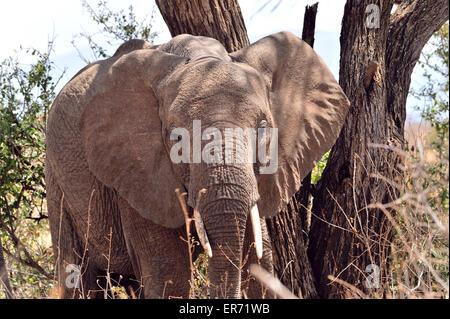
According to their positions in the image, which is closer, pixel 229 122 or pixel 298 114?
pixel 229 122

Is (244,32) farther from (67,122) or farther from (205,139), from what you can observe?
(205,139)

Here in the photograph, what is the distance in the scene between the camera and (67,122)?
491 cm

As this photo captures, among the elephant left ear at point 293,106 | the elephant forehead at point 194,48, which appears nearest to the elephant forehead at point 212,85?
the elephant forehead at point 194,48

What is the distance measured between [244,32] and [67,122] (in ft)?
5.63

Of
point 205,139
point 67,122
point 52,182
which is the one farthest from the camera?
point 52,182

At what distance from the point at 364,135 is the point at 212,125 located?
2085mm

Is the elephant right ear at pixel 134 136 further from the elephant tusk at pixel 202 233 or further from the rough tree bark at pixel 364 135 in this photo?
the rough tree bark at pixel 364 135

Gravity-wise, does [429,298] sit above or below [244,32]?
below

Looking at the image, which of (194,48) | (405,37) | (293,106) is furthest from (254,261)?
(405,37)

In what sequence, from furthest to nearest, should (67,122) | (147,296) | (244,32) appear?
(244,32) → (67,122) → (147,296)

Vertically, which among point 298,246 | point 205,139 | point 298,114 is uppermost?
point 298,114

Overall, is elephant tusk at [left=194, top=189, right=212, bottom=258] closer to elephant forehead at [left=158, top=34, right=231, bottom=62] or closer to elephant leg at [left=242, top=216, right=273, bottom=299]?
elephant leg at [left=242, top=216, right=273, bottom=299]

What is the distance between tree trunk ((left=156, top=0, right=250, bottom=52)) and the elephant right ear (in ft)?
3.81

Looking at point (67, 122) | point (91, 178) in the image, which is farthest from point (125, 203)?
point (67, 122)
